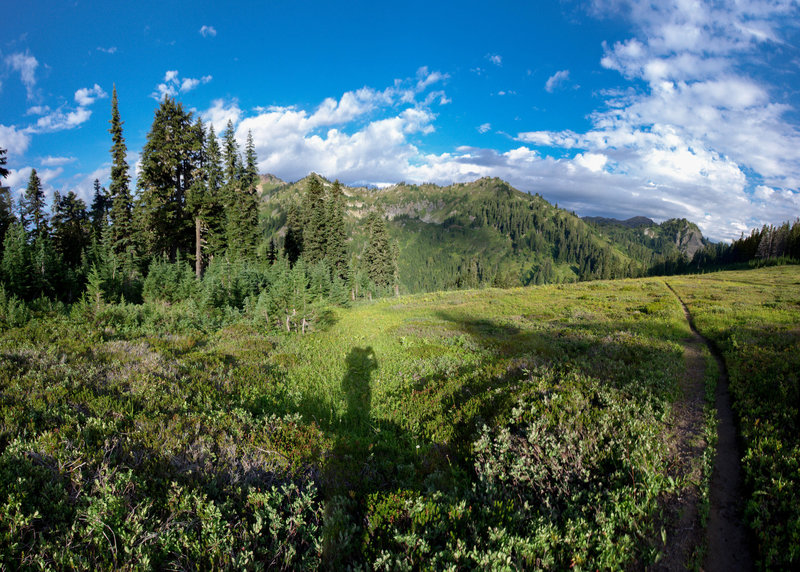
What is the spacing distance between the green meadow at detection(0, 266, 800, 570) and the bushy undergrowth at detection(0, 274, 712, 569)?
3 centimetres

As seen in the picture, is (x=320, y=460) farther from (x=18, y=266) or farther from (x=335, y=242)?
(x=335, y=242)

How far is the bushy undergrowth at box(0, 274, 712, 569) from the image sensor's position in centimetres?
393

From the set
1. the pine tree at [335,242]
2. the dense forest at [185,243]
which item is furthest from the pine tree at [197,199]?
the pine tree at [335,242]

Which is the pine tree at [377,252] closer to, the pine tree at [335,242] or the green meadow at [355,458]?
the pine tree at [335,242]

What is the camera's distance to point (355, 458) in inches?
268

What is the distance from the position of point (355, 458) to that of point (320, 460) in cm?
87

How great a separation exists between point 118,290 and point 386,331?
21.5 metres

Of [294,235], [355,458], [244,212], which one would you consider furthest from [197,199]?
[355,458]

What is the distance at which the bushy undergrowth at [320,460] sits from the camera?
3926 millimetres

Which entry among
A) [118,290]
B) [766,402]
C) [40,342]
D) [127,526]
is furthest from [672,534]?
[118,290]

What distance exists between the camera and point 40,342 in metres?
10.2

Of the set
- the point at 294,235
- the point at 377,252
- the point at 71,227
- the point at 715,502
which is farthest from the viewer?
the point at 294,235

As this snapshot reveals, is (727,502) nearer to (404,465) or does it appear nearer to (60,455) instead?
(404,465)

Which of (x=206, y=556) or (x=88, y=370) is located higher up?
(x=88, y=370)
